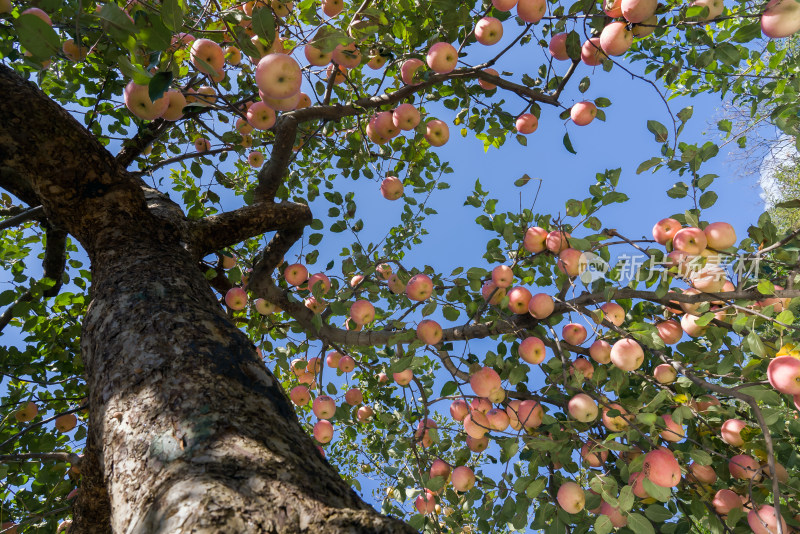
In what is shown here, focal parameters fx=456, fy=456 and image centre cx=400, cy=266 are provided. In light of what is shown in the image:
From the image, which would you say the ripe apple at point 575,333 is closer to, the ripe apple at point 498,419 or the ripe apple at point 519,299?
the ripe apple at point 519,299

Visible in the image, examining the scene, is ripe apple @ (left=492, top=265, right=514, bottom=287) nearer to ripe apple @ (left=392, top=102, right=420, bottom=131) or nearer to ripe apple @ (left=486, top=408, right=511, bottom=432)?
ripe apple @ (left=486, top=408, right=511, bottom=432)

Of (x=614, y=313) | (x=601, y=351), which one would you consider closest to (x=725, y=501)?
(x=601, y=351)

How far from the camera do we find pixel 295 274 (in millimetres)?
3193

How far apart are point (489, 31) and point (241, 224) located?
73.1 inches

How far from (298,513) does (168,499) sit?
0.79 feet

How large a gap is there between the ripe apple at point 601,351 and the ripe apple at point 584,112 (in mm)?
1352

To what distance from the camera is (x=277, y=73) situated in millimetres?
1723

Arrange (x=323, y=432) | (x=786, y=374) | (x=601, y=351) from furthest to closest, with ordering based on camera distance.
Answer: (x=323, y=432)
(x=601, y=351)
(x=786, y=374)

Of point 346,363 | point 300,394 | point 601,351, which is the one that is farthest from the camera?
point 346,363

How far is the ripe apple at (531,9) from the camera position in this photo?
232 cm

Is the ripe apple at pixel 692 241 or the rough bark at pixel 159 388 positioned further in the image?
the ripe apple at pixel 692 241

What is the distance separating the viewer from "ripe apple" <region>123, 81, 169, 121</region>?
5.95 feet

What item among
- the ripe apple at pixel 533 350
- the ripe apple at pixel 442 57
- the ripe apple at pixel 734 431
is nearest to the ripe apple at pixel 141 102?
the ripe apple at pixel 442 57

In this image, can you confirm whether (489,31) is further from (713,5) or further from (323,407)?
(323,407)
